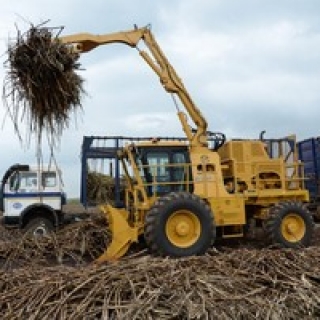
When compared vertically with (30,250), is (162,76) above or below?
above

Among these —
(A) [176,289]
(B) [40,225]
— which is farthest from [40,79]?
(B) [40,225]

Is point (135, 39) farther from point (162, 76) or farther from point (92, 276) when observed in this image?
point (92, 276)

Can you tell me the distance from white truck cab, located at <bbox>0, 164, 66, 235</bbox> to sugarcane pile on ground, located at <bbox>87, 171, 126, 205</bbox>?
94cm

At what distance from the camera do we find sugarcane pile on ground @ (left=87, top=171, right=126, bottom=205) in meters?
16.9

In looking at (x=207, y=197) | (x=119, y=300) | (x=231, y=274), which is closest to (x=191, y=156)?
(x=207, y=197)

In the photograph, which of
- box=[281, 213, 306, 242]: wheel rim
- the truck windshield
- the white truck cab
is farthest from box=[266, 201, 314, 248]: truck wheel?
the truck windshield

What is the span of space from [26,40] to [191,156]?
4.33 m

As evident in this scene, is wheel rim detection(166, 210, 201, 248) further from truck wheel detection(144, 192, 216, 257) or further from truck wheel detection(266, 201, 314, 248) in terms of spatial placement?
truck wheel detection(266, 201, 314, 248)

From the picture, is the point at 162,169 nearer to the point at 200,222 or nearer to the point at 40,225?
the point at 200,222

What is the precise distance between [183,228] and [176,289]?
3785 millimetres

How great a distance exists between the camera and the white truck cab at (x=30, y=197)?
16250 mm

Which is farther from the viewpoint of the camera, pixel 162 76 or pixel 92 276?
pixel 162 76

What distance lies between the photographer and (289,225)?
1131 centimetres

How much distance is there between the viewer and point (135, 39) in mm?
12016
